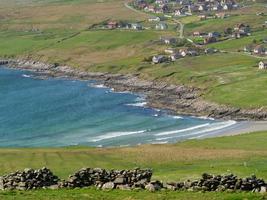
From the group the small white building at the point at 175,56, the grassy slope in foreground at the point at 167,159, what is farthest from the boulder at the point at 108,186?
the small white building at the point at 175,56

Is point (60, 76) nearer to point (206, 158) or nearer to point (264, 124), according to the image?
point (264, 124)

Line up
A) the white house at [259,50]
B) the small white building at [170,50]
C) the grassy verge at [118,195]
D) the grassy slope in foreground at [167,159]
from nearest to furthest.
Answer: the grassy verge at [118,195], the grassy slope in foreground at [167,159], the white house at [259,50], the small white building at [170,50]

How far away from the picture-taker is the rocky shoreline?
400 feet

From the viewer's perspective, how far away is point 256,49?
181500 mm

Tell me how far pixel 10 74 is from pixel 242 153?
13842cm

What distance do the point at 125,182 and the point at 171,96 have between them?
4369 inches

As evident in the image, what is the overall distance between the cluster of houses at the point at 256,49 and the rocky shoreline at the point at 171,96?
38388mm

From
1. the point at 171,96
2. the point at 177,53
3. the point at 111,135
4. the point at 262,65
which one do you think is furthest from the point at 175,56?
the point at 111,135

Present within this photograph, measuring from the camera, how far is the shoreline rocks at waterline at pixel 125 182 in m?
32.4

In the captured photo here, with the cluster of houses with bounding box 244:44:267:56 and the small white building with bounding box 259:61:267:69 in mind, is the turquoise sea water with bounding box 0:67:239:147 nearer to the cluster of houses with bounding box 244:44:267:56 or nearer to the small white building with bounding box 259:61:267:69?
the small white building with bounding box 259:61:267:69

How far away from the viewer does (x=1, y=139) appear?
107562mm

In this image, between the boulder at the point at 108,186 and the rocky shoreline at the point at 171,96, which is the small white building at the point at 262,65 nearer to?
the rocky shoreline at the point at 171,96

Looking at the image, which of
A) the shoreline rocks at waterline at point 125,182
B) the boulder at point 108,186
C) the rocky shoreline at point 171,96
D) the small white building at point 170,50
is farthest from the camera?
the small white building at point 170,50

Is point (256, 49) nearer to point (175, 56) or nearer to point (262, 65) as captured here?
point (175, 56)
